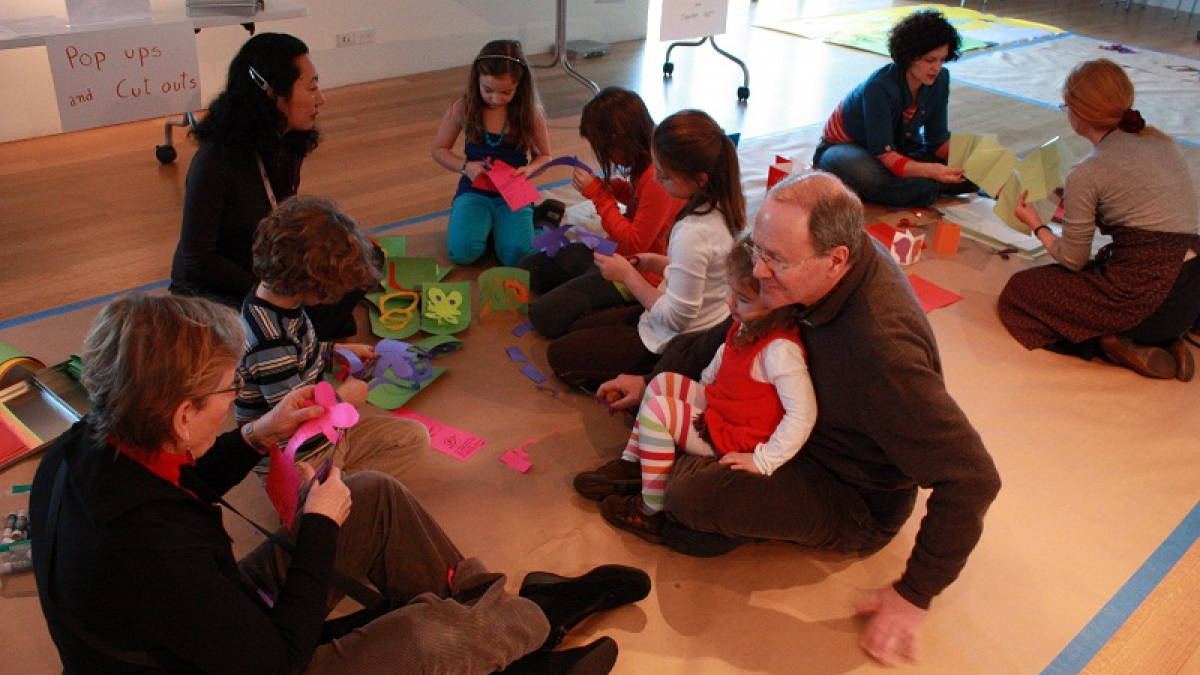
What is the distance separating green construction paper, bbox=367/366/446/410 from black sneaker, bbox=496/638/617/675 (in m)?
1.02

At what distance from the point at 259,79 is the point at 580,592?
1.63m

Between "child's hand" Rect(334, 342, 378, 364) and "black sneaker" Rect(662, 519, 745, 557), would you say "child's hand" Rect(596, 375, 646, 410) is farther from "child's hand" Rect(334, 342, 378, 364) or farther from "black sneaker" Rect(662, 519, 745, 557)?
"child's hand" Rect(334, 342, 378, 364)

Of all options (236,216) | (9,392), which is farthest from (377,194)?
(9,392)

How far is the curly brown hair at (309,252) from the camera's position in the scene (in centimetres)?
188

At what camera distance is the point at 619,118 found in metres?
2.66

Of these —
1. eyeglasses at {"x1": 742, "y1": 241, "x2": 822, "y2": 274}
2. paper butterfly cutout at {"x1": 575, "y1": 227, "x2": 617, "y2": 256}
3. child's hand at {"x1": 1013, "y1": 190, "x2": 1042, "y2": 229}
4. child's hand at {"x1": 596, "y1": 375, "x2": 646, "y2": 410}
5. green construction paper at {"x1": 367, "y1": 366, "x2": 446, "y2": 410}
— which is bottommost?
green construction paper at {"x1": 367, "y1": 366, "x2": 446, "y2": 410}

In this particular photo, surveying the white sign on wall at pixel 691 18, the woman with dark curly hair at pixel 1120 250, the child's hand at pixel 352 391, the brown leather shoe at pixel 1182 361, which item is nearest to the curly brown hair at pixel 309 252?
the child's hand at pixel 352 391

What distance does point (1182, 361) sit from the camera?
284 centimetres

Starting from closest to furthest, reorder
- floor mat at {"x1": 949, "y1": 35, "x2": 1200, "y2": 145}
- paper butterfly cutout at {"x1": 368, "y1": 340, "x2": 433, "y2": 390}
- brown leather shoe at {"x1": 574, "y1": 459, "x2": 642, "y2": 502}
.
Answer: brown leather shoe at {"x1": 574, "y1": 459, "x2": 642, "y2": 502} → paper butterfly cutout at {"x1": 368, "y1": 340, "x2": 433, "y2": 390} → floor mat at {"x1": 949, "y1": 35, "x2": 1200, "y2": 145}

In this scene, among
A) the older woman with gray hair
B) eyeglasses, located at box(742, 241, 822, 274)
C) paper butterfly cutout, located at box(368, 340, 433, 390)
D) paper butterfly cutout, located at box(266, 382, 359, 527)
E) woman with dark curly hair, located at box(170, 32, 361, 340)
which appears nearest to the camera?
the older woman with gray hair

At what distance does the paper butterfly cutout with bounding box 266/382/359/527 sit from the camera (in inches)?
63.6

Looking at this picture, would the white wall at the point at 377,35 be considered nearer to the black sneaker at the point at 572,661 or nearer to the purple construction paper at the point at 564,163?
the purple construction paper at the point at 564,163

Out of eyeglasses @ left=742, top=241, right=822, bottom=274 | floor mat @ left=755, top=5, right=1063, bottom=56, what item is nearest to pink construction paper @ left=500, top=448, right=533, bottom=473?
eyeglasses @ left=742, top=241, right=822, bottom=274

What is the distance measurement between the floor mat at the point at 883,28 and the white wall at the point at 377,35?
1.43 meters
